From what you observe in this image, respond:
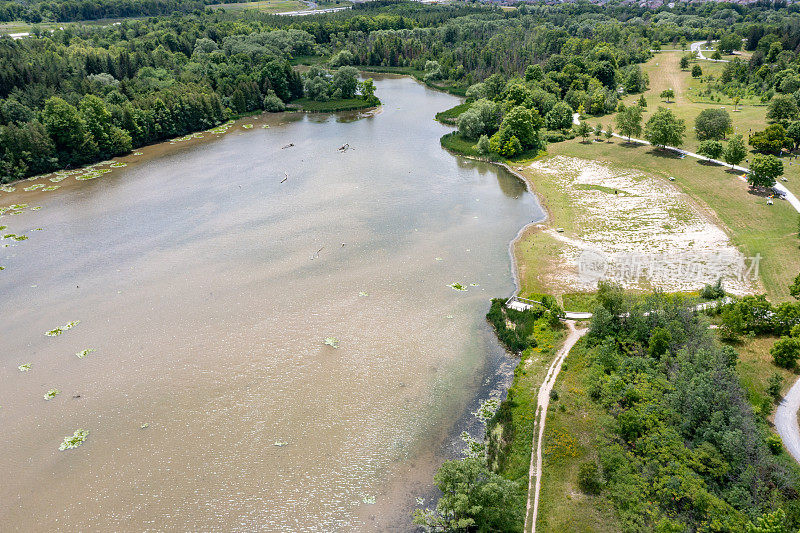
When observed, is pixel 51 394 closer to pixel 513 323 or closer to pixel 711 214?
pixel 513 323

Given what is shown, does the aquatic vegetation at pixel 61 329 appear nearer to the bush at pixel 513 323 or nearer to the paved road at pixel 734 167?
the bush at pixel 513 323

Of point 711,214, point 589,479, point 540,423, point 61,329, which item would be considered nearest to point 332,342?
point 540,423

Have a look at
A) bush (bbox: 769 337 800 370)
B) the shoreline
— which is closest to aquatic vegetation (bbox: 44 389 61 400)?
the shoreline

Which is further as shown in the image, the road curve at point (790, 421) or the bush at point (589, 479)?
the road curve at point (790, 421)

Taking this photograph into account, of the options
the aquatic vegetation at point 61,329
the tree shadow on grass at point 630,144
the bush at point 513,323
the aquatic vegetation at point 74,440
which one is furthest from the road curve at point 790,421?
the tree shadow on grass at point 630,144

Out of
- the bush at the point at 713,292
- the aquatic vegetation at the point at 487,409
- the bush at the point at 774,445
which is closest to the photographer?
the bush at the point at 774,445

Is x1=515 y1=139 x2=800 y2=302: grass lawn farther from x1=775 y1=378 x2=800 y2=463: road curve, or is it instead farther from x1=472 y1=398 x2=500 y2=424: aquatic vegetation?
x1=472 y1=398 x2=500 y2=424: aquatic vegetation
